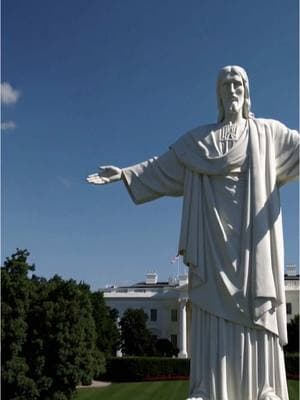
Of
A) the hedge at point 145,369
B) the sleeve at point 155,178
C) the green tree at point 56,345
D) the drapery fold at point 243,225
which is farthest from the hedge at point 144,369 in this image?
the drapery fold at point 243,225

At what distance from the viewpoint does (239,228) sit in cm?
594

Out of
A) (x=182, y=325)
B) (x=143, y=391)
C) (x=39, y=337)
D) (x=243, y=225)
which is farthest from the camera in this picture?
(x=182, y=325)

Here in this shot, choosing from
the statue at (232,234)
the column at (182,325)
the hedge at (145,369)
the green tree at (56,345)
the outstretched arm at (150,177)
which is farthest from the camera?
the column at (182,325)

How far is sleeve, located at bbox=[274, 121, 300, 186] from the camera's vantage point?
20.1 feet

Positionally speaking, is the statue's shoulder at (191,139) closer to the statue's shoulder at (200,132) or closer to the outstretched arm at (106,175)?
the statue's shoulder at (200,132)

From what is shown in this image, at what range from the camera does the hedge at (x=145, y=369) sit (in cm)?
4678

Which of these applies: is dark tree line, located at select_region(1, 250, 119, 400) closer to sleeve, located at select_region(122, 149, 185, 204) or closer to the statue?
sleeve, located at select_region(122, 149, 185, 204)

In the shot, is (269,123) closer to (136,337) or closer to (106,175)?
(106,175)

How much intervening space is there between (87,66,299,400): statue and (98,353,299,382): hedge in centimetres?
4229

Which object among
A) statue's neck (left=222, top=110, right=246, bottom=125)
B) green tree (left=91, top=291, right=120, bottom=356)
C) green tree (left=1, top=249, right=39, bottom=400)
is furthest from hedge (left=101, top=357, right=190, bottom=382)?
statue's neck (left=222, top=110, right=246, bottom=125)

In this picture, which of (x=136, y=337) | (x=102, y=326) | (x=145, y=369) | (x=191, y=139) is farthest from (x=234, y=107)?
→ (x=136, y=337)

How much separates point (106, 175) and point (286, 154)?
2.03m

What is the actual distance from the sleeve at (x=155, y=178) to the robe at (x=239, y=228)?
0.12m

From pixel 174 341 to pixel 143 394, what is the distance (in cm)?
5139
